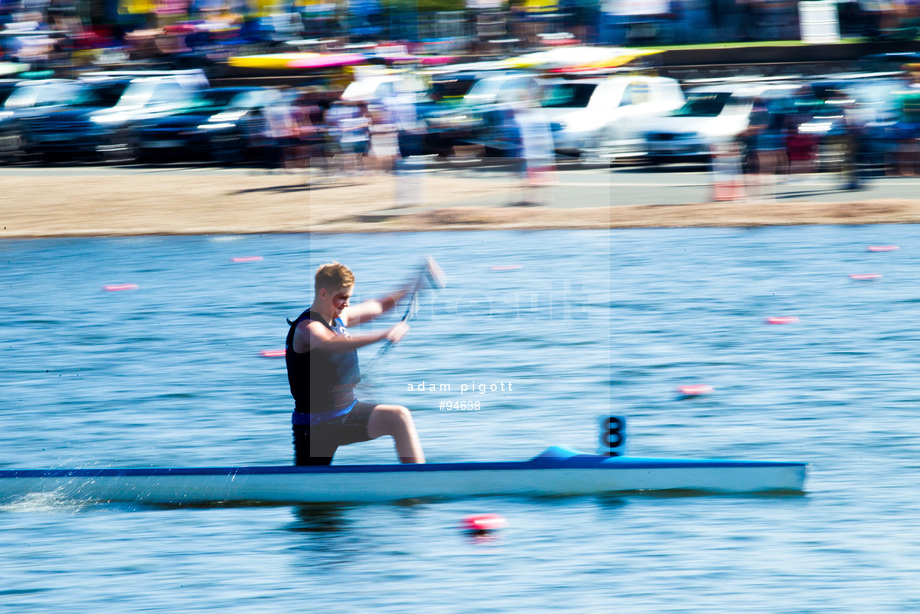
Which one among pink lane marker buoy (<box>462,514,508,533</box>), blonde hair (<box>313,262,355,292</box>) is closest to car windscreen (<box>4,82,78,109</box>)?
blonde hair (<box>313,262,355,292</box>)

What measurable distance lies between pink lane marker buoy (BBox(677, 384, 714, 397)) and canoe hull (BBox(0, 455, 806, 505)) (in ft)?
6.61

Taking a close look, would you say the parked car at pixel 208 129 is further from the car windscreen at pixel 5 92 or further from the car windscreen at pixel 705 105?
the car windscreen at pixel 705 105

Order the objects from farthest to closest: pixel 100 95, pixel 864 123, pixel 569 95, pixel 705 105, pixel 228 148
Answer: pixel 100 95 → pixel 228 148 → pixel 569 95 → pixel 705 105 → pixel 864 123

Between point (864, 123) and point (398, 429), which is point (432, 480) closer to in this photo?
point (398, 429)

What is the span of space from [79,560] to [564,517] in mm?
2421

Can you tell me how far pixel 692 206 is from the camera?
1673 centimetres

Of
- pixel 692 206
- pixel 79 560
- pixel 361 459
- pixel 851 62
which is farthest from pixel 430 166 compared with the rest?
pixel 79 560

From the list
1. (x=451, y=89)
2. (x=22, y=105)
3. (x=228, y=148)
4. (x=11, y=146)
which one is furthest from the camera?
(x=22, y=105)

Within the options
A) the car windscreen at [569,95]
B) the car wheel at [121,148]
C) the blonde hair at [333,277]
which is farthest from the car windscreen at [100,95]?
the blonde hair at [333,277]

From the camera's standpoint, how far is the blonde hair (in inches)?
241

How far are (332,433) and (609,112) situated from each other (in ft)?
51.8

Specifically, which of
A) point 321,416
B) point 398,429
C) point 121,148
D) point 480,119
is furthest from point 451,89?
point 321,416

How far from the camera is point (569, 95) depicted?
22219 mm

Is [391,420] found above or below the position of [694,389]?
above
